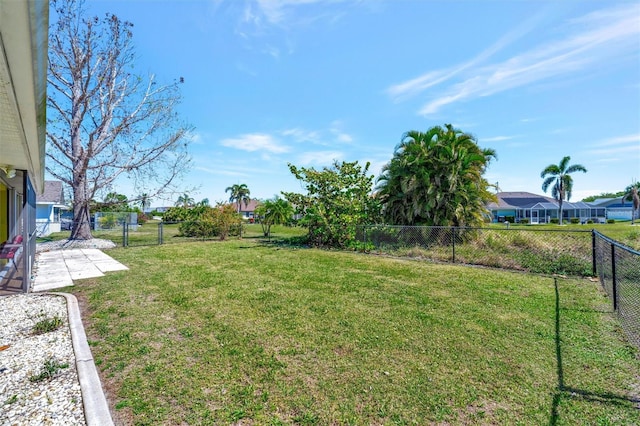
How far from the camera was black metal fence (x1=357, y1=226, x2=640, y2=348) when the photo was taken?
414 cm

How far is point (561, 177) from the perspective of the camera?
33406 mm

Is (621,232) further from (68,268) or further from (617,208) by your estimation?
(617,208)

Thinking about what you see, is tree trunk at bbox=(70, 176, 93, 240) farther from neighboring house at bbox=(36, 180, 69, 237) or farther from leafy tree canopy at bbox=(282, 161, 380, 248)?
leafy tree canopy at bbox=(282, 161, 380, 248)

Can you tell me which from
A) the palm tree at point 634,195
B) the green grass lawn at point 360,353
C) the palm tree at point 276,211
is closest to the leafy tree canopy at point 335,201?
the palm tree at point 276,211

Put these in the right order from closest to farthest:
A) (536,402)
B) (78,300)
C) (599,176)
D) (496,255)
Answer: (536,402), (78,300), (496,255), (599,176)

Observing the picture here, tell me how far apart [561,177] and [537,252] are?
110 feet

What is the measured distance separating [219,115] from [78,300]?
37.3 ft

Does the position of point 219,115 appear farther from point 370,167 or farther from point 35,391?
point 35,391

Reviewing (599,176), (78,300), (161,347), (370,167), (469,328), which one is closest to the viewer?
(161,347)

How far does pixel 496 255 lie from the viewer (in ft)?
26.9

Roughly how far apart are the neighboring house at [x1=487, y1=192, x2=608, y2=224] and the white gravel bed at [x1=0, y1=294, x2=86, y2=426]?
4220cm

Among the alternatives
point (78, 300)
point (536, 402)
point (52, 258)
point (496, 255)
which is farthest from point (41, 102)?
point (52, 258)

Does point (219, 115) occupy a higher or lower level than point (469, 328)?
higher

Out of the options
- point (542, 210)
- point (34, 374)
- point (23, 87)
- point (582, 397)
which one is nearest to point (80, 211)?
point (34, 374)
